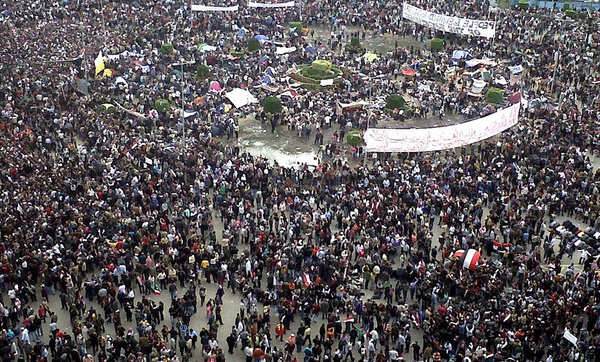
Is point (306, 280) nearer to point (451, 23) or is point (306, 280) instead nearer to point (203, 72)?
point (203, 72)

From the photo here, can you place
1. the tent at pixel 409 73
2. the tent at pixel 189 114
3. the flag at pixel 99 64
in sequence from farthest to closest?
the tent at pixel 409 73 < the flag at pixel 99 64 < the tent at pixel 189 114

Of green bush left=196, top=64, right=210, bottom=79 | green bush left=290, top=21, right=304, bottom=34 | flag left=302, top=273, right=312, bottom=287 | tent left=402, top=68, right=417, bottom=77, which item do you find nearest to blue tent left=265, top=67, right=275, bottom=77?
green bush left=196, top=64, right=210, bottom=79

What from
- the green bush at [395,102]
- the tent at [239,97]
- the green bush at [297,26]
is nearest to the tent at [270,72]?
the tent at [239,97]

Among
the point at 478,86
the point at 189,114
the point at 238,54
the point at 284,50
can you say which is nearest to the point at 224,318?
the point at 189,114

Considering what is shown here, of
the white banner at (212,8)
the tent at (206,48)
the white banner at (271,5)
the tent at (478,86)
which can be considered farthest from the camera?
the white banner at (271,5)

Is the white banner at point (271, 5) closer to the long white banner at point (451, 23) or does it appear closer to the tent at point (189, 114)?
the long white banner at point (451, 23)

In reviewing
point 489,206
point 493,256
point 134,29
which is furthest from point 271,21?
point 493,256
